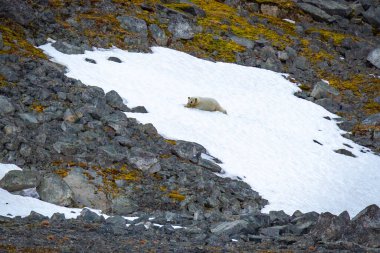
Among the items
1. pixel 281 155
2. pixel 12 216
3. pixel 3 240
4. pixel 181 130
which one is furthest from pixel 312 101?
pixel 3 240

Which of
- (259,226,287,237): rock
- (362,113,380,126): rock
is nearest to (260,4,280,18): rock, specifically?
(362,113,380,126): rock

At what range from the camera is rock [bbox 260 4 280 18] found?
50719 mm

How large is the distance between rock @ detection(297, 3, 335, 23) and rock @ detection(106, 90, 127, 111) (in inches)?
1265

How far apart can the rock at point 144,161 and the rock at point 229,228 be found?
19.2ft

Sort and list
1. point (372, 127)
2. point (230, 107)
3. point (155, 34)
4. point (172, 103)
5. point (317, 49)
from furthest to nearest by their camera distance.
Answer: point (317, 49) → point (155, 34) → point (372, 127) → point (230, 107) → point (172, 103)

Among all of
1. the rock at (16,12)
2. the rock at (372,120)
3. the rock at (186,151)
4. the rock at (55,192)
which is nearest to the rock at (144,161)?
the rock at (186,151)

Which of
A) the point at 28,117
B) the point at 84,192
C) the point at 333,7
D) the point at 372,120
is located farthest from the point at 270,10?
the point at 84,192

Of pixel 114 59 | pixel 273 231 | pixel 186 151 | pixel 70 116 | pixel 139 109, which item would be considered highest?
pixel 273 231

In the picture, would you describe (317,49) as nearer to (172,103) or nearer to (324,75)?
(324,75)

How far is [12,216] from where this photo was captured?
45.3ft

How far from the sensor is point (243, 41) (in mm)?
40250

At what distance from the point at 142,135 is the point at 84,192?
5.42 m

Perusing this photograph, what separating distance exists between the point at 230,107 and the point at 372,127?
867cm

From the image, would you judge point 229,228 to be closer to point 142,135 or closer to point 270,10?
point 142,135
